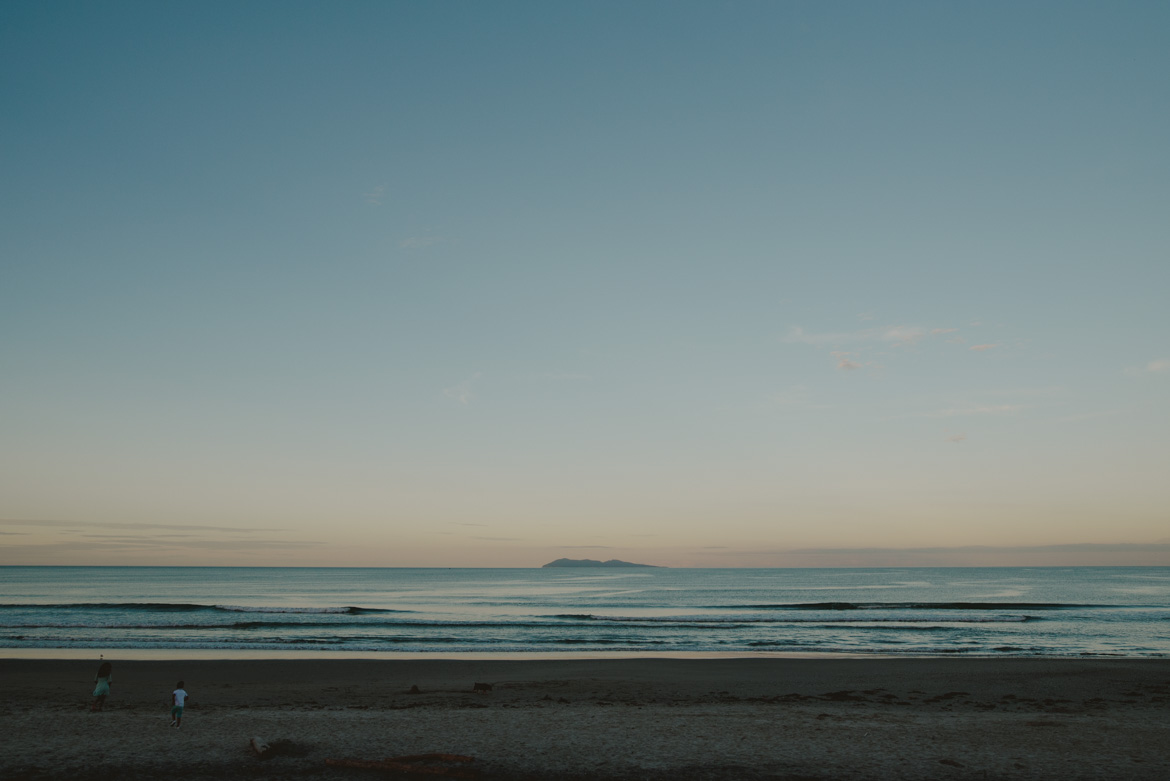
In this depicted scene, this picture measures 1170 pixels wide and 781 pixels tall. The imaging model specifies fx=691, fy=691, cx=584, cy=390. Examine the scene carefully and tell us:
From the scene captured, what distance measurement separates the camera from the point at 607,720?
52.2 ft

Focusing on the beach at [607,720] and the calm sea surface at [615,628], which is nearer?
the beach at [607,720]

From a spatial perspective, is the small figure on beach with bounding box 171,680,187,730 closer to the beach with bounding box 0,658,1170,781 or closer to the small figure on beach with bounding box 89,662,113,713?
the beach with bounding box 0,658,1170,781

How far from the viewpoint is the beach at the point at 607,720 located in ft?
39.0

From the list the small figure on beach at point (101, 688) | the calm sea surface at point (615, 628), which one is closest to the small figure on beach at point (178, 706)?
the small figure on beach at point (101, 688)

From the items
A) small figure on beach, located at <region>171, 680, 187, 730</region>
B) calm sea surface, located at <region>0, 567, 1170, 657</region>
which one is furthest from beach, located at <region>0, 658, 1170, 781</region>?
calm sea surface, located at <region>0, 567, 1170, 657</region>

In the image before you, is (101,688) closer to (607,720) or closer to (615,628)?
(607,720)

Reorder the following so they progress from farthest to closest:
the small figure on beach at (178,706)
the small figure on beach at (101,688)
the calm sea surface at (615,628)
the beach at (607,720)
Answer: the calm sea surface at (615,628), the small figure on beach at (101,688), the small figure on beach at (178,706), the beach at (607,720)

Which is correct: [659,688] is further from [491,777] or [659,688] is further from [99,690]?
[99,690]

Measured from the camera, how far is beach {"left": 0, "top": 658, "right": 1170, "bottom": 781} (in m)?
11.9

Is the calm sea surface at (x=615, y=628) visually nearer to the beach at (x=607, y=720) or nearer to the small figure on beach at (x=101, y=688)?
→ the beach at (x=607, y=720)

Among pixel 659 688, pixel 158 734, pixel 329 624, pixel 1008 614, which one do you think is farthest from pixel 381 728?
pixel 1008 614

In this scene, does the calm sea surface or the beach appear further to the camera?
the calm sea surface

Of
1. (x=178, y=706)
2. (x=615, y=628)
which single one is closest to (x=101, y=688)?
(x=178, y=706)

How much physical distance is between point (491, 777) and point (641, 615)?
4869 centimetres
